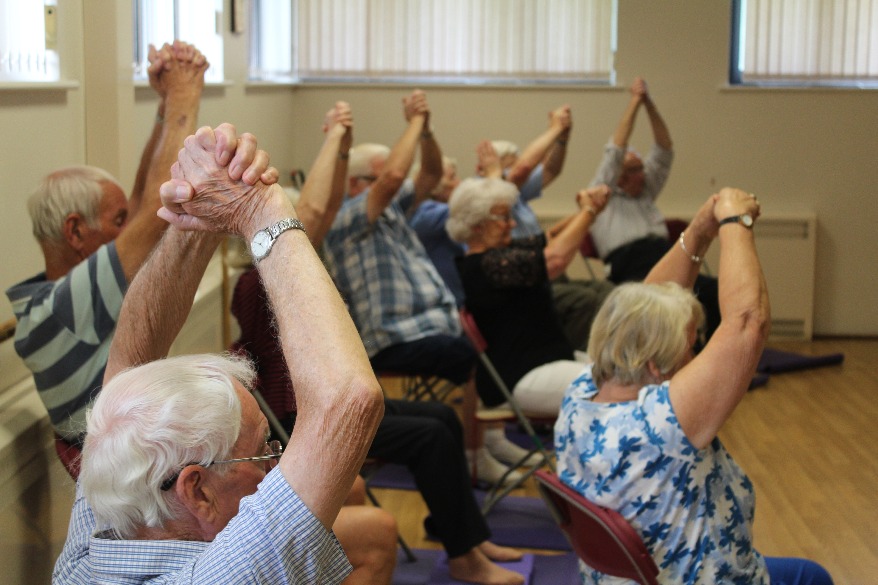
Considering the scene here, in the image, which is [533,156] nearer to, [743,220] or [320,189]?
[320,189]

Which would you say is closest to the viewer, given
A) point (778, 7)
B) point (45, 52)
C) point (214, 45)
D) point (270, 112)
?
point (45, 52)

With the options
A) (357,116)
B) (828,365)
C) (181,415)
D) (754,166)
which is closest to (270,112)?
(357,116)

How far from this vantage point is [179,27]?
4574mm

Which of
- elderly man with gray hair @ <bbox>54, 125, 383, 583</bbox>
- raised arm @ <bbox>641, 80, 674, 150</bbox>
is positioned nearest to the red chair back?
elderly man with gray hair @ <bbox>54, 125, 383, 583</bbox>

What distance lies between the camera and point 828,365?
661 centimetres

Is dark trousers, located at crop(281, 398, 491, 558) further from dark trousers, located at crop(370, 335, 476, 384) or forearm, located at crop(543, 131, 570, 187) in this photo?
forearm, located at crop(543, 131, 570, 187)

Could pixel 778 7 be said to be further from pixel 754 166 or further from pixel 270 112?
pixel 270 112

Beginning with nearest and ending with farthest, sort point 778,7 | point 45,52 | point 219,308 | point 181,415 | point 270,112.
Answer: point 181,415 < point 45,52 < point 219,308 < point 270,112 < point 778,7

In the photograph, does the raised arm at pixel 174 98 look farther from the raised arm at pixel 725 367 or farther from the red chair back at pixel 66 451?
the raised arm at pixel 725 367

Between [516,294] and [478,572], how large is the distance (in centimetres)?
116

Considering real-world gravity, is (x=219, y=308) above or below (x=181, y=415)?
below

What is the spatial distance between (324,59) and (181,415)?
6.52 meters

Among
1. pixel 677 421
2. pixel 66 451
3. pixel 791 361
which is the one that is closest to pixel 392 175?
pixel 66 451

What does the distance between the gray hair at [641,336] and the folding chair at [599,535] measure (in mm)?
286
